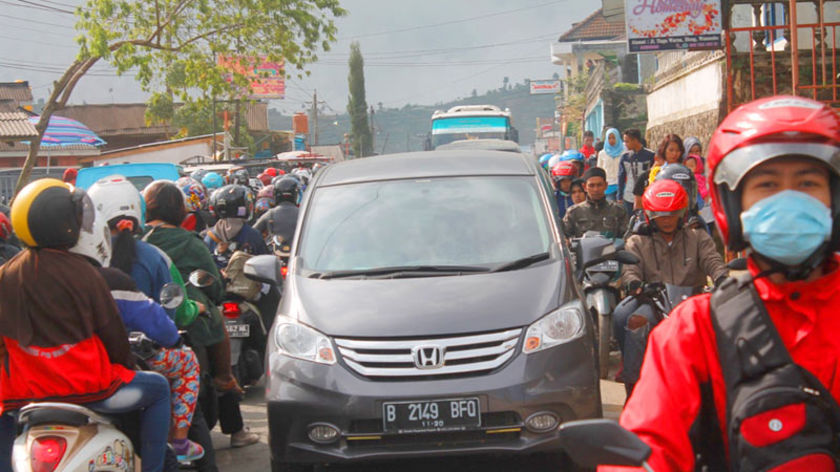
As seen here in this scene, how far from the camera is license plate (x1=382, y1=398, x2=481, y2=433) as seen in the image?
16.3 feet

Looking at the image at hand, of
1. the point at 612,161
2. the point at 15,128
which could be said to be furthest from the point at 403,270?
the point at 15,128

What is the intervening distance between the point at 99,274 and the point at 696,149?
28.3 feet

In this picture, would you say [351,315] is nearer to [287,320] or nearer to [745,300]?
[287,320]

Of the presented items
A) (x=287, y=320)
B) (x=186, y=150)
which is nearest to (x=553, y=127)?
(x=186, y=150)

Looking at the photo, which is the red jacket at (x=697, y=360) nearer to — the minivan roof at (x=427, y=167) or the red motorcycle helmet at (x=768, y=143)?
the red motorcycle helmet at (x=768, y=143)

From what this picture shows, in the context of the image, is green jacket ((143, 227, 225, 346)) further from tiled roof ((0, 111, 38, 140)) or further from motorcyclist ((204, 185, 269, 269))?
tiled roof ((0, 111, 38, 140))

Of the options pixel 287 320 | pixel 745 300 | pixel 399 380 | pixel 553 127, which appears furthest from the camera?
pixel 553 127

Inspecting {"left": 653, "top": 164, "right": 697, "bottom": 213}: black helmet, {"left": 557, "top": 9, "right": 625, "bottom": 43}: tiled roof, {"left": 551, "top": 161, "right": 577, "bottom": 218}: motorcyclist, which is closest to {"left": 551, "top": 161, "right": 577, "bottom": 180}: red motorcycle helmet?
{"left": 551, "top": 161, "right": 577, "bottom": 218}: motorcyclist

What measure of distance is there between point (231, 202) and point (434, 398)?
346 cm

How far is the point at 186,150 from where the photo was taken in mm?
52281

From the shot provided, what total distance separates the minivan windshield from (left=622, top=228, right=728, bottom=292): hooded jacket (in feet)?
2.06

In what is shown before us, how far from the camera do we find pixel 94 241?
4.07m

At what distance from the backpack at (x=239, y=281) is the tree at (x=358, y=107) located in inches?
3978

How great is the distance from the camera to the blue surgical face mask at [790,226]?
1951 millimetres
